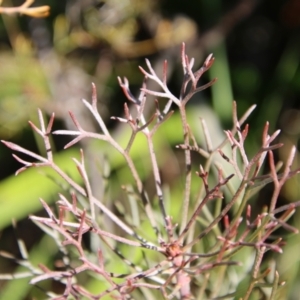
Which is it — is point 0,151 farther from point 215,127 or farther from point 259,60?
point 259,60

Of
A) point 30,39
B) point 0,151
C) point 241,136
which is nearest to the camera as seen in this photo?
point 241,136

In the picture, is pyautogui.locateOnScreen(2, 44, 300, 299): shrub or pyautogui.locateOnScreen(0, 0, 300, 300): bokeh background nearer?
pyautogui.locateOnScreen(2, 44, 300, 299): shrub

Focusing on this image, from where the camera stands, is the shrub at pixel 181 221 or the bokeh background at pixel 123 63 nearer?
the shrub at pixel 181 221

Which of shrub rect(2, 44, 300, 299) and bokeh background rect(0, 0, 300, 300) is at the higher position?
shrub rect(2, 44, 300, 299)

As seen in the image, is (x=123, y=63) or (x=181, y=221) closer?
(x=181, y=221)

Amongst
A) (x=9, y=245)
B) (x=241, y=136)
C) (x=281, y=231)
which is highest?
(x=241, y=136)

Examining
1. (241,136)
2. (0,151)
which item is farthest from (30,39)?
(241,136)

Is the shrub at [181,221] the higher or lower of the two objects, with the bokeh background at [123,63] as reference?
higher

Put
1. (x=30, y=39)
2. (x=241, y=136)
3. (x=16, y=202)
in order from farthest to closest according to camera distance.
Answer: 1. (x=30, y=39)
2. (x=16, y=202)
3. (x=241, y=136)
